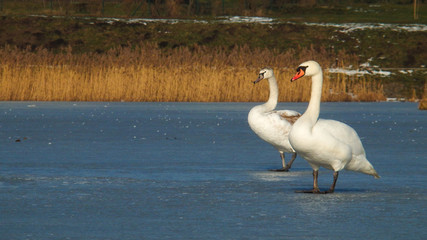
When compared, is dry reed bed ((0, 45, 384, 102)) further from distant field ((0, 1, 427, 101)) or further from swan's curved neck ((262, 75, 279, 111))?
swan's curved neck ((262, 75, 279, 111))

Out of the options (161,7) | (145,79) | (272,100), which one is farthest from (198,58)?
(161,7)

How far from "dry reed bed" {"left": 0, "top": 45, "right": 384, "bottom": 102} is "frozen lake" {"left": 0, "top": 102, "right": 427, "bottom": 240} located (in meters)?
7.63

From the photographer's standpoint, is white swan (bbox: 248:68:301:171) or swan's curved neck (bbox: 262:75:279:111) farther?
swan's curved neck (bbox: 262:75:279:111)

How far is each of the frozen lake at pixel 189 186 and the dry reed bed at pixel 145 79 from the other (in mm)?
7625

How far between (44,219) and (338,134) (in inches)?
120

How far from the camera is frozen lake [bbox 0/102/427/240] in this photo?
6.63m

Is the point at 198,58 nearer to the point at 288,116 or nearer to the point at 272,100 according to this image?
the point at 272,100

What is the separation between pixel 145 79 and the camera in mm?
25156

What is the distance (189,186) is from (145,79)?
53.9 ft

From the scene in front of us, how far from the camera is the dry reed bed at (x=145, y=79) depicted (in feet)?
81.0

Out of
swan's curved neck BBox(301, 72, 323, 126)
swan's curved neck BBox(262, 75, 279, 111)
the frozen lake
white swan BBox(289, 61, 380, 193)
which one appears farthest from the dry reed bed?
white swan BBox(289, 61, 380, 193)

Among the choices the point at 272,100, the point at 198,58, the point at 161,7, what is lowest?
the point at 272,100

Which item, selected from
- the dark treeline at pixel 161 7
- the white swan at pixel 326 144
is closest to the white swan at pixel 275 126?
the white swan at pixel 326 144

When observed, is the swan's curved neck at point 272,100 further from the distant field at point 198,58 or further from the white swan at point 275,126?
the distant field at point 198,58
